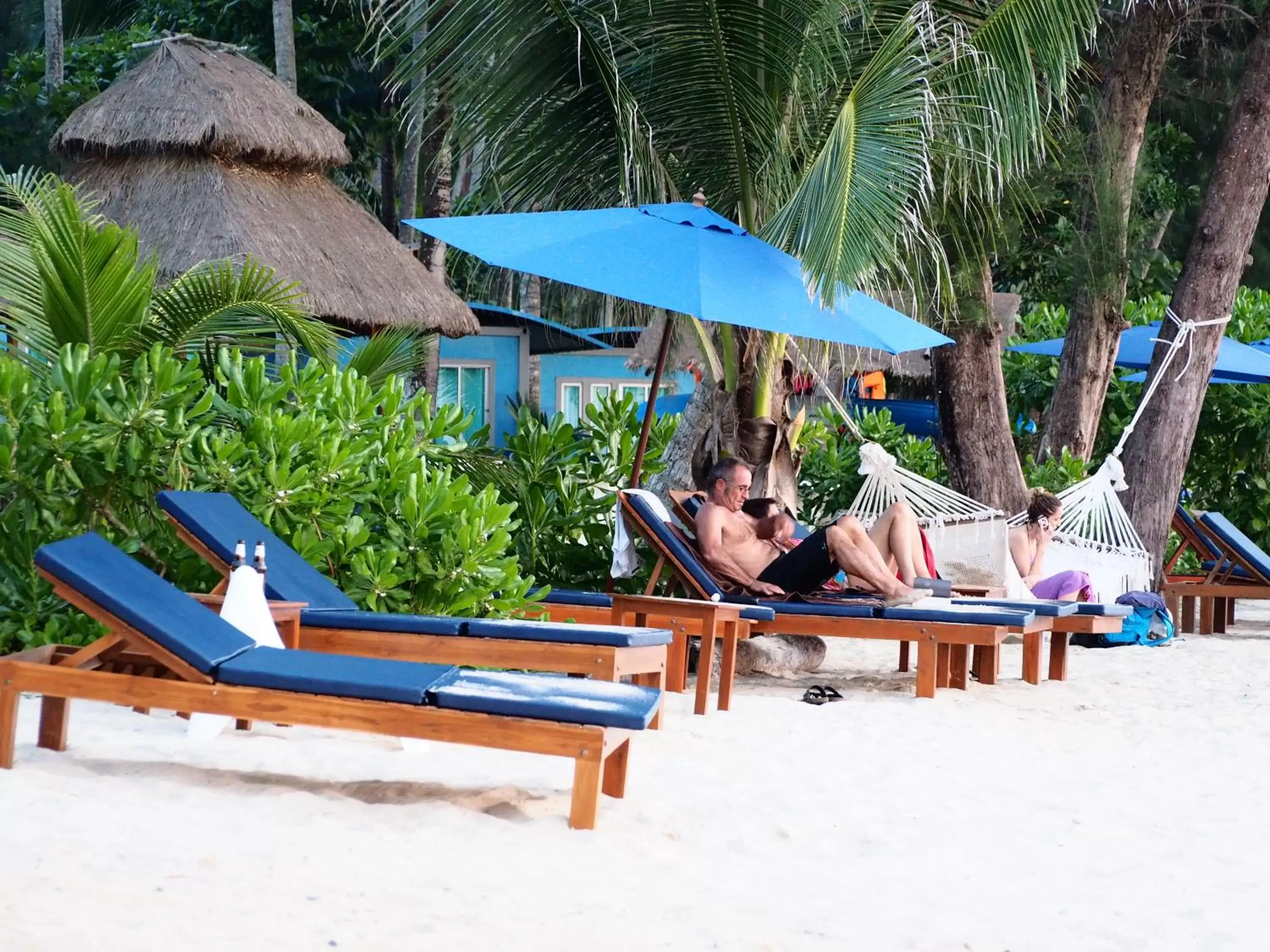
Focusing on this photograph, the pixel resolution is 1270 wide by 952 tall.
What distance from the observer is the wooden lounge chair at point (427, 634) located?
4133mm

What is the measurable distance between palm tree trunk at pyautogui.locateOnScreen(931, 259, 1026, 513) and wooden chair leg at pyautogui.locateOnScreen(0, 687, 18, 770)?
676cm

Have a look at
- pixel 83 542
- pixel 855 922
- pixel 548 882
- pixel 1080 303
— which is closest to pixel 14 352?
pixel 83 542

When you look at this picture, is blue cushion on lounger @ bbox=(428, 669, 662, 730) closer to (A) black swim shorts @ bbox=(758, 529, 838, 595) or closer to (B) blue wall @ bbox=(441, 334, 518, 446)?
(A) black swim shorts @ bbox=(758, 529, 838, 595)

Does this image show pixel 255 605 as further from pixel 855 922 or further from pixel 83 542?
pixel 855 922

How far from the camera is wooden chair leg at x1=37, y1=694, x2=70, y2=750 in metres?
3.74

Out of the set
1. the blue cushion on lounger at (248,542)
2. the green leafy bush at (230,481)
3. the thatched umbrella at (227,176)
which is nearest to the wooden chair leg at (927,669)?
the green leafy bush at (230,481)

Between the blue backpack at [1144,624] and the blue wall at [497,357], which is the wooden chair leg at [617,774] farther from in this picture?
the blue wall at [497,357]

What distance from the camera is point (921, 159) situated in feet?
20.4

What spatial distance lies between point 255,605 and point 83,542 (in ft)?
1.54

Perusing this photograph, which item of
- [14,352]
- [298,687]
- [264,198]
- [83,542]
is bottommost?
[298,687]

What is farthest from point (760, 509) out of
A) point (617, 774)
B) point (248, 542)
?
point (617, 774)

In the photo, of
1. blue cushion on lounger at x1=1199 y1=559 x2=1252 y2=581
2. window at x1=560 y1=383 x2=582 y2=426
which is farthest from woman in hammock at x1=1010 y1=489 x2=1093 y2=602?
window at x1=560 y1=383 x2=582 y2=426

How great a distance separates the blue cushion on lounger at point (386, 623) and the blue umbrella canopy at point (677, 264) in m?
1.53

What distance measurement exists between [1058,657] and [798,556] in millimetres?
1377
